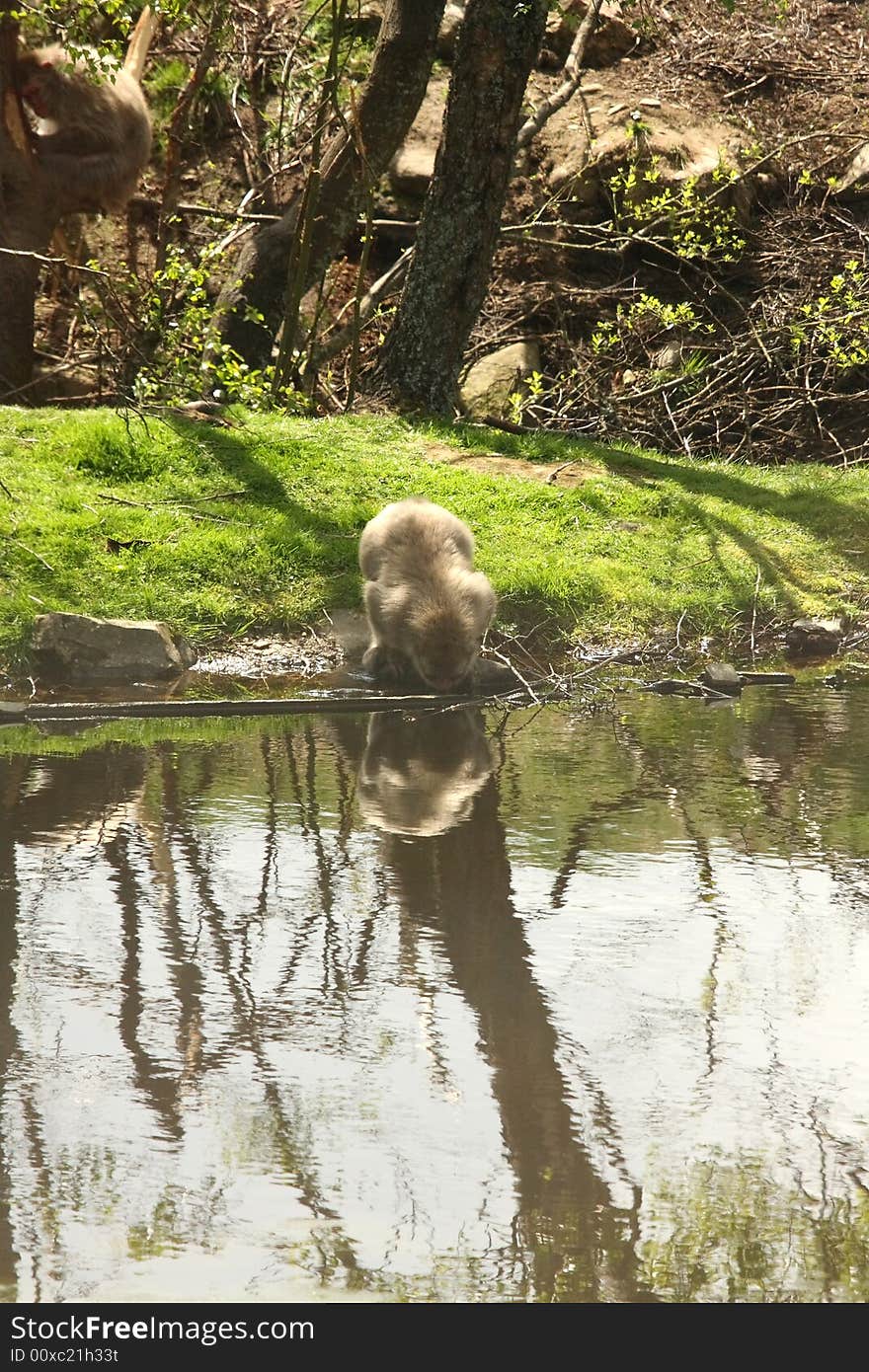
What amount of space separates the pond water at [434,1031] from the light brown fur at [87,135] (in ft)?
→ 21.1

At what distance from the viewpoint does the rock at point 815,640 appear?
827 cm

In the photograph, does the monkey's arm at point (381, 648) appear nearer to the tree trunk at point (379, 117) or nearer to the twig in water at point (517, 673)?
the twig in water at point (517, 673)

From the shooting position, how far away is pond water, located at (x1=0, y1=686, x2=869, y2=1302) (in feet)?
8.36

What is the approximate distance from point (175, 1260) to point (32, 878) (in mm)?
2005

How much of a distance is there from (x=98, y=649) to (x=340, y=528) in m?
2.16

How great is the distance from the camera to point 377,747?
6.04m

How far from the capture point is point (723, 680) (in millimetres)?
7215

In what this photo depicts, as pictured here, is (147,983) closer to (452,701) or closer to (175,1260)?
(175,1260)

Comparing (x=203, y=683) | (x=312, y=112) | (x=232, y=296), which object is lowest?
(x=203, y=683)

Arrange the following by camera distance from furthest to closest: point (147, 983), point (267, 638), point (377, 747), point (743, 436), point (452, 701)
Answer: point (743, 436)
point (267, 638)
point (452, 701)
point (377, 747)
point (147, 983)

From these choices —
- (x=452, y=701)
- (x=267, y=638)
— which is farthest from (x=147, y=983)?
(x=267, y=638)

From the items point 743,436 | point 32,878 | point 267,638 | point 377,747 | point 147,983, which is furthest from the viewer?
point 743,436

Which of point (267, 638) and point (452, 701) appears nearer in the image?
point (452, 701)

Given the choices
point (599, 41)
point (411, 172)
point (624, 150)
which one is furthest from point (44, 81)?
point (599, 41)
